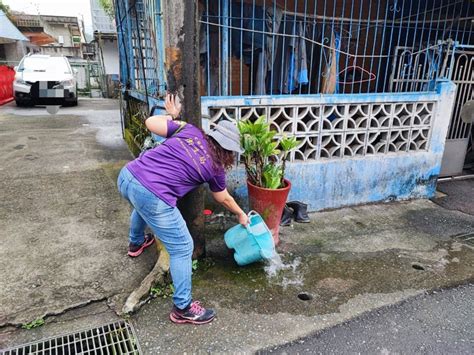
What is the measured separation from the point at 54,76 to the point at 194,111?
10.4m

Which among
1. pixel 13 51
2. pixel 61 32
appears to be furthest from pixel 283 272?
pixel 61 32

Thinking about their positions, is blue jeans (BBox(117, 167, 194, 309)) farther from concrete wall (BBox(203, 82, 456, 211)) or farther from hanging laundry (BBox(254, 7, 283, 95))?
hanging laundry (BBox(254, 7, 283, 95))

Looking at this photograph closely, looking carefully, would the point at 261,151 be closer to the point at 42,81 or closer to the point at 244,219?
the point at 244,219

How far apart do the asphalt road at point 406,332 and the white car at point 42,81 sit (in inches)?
463

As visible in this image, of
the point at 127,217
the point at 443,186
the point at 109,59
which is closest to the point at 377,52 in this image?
the point at 443,186

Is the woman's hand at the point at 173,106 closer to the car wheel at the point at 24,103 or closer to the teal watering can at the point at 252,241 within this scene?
the teal watering can at the point at 252,241

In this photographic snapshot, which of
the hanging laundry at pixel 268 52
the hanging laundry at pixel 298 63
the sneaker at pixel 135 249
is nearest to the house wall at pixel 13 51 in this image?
the hanging laundry at pixel 268 52

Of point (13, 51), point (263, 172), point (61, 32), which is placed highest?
point (61, 32)

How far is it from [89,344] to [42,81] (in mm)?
11122

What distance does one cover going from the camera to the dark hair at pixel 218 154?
7.93 feet

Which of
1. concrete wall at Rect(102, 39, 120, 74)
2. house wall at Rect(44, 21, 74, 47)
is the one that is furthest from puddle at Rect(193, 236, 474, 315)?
house wall at Rect(44, 21, 74, 47)

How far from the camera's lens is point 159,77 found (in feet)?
11.9

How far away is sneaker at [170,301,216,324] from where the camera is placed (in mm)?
2479

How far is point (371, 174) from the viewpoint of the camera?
464cm
